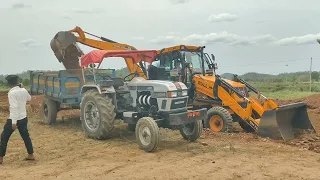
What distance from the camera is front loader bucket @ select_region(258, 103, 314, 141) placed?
31.4 feet

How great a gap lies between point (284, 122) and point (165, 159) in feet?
13.3

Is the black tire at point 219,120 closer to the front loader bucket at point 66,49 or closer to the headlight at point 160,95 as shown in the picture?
the headlight at point 160,95

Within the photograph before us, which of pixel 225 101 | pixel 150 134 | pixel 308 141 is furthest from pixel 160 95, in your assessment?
pixel 308 141

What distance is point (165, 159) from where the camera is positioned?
7492mm

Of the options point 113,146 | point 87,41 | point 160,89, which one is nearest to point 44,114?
point 87,41

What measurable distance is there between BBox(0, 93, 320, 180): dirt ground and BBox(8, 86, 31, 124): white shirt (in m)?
0.87

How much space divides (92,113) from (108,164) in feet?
9.41

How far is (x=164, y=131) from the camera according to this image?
10.8m

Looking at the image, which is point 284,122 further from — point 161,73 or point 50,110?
point 50,110

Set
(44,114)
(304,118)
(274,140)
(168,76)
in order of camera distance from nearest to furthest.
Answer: (274,140) → (304,118) → (168,76) → (44,114)

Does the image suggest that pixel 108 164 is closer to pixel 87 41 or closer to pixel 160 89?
pixel 160 89

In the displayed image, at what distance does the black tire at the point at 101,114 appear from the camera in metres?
9.05

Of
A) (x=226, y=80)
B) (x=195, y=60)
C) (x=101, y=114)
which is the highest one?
(x=195, y=60)

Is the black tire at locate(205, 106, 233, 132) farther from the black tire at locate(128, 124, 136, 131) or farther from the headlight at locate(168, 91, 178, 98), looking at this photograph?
the headlight at locate(168, 91, 178, 98)
